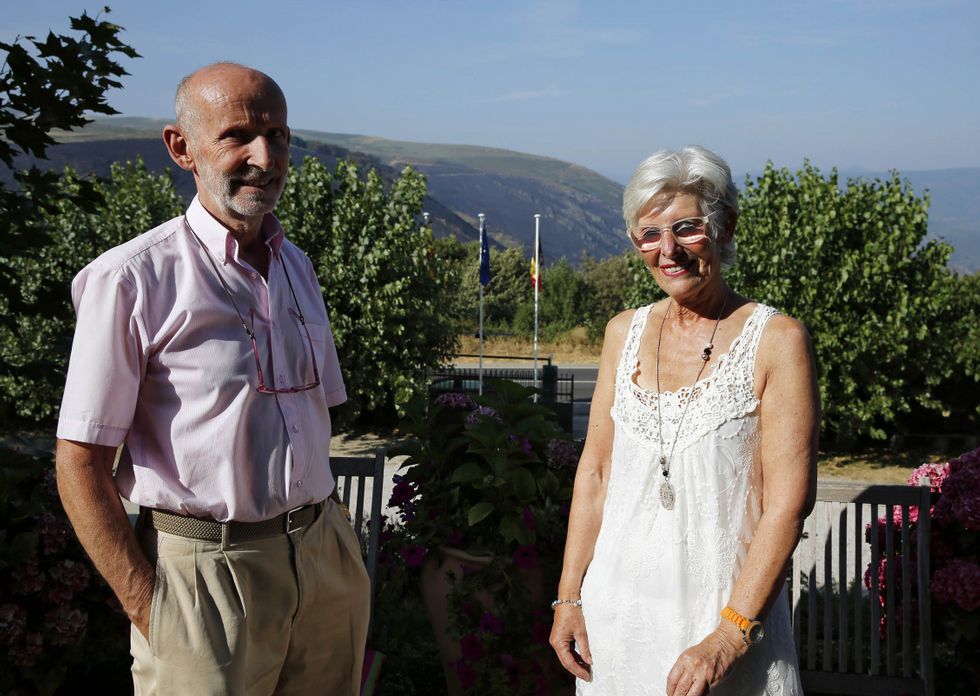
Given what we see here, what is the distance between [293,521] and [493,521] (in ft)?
5.29

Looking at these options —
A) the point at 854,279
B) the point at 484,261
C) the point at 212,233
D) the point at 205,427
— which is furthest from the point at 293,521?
the point at 484,261

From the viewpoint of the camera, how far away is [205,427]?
200 centimetres

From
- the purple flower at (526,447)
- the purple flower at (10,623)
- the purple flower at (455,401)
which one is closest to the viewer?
the purple flower at (10,623)

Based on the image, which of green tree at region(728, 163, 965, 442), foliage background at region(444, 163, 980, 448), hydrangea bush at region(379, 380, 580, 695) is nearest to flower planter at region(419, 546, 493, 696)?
hydrangea bush at region(379, 380, 580, 695)

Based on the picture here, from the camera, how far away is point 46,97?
138 inches

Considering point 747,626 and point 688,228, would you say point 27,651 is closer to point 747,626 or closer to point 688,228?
point 747,626

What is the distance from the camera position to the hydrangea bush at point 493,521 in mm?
3455

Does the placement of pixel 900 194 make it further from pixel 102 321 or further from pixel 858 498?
pixel 102 321

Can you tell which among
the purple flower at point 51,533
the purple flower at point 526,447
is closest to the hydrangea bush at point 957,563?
the purple flower at point 526,447

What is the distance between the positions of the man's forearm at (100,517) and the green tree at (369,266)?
10729mm

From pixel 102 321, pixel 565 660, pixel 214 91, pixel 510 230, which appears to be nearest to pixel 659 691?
pixel 565 660

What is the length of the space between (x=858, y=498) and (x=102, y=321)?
2821 millimetres

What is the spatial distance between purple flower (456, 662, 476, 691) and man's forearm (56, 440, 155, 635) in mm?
1756

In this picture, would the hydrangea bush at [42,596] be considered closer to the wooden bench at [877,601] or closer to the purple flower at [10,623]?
the purple flower at [10,623]
